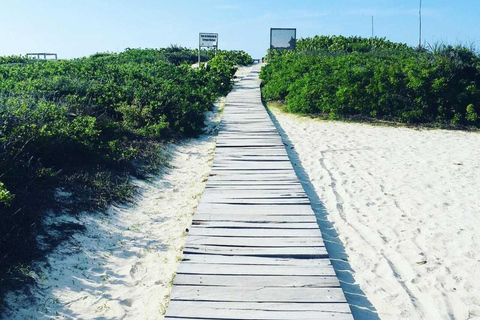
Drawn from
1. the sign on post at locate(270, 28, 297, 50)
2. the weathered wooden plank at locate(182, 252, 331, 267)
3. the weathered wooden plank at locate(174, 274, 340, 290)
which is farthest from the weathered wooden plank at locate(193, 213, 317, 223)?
the sign on post at locate(270, 28, 297, 50)

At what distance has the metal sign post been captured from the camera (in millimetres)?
30391

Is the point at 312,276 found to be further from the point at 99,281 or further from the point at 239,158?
the point at 239,158

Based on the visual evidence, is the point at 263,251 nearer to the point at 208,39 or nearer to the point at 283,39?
the point at 208,39

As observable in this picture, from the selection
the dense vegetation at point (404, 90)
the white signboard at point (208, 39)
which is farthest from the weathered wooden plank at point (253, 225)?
the white signboard at point (208, 39)

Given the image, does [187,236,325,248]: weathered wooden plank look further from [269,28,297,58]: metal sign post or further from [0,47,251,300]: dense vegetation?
[269,28,297,58]: metal sign post

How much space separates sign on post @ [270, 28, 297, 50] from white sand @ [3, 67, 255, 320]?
2506 cm

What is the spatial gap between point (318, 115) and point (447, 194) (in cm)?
681

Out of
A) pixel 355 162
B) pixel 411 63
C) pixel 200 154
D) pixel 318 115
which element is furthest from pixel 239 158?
pixel 411 63

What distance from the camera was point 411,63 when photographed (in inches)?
528

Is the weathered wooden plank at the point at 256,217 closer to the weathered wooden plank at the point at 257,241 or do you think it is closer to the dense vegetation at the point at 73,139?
the weathered wooden plank at the point at 257,241

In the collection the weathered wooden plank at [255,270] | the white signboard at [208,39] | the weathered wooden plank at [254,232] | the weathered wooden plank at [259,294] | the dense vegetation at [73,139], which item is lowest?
the weathered wooden plank at [259,294]

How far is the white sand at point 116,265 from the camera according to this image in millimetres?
4051

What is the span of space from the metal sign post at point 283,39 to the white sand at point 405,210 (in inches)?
785

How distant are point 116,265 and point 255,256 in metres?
1.55
